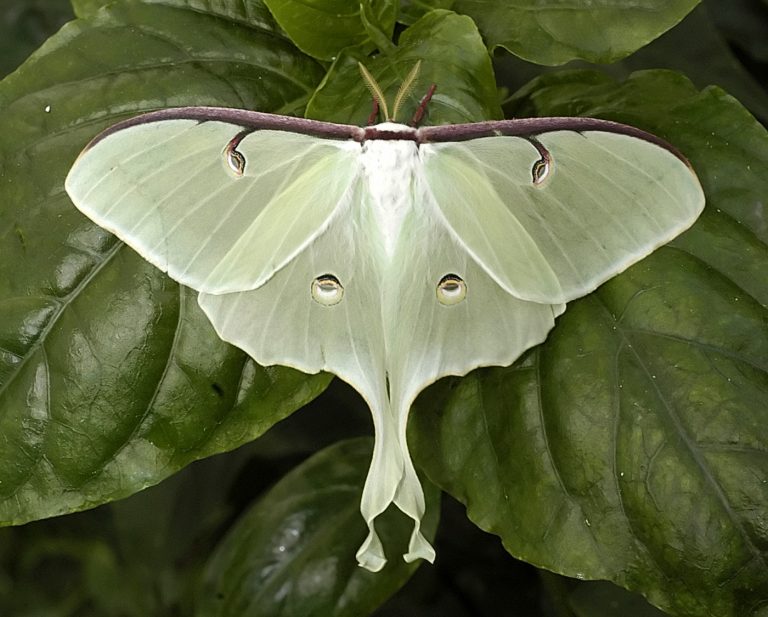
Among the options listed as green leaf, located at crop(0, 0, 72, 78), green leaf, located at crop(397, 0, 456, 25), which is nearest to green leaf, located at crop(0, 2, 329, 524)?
green leaf, located at crop(397, 0, 456, 25)

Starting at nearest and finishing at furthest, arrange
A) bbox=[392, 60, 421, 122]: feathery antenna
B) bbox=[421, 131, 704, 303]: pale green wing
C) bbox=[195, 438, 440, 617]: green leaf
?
bbox=[421, 131, 704, 303]: pale green wing, bbox=[392, 60, 421, 122]: feathery antenna, bbox=[195, 438, 440, 617]: green leaf

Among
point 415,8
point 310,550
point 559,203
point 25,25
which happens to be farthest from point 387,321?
point 25,25

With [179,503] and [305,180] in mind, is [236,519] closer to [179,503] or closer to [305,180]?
[179,503]

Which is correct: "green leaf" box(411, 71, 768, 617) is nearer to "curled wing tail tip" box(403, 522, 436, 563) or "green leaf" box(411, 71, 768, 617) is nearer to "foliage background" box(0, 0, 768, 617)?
"curled wing tail tip" box(403, 522, 436, 563)

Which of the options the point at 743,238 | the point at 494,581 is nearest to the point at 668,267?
the point at 743,238

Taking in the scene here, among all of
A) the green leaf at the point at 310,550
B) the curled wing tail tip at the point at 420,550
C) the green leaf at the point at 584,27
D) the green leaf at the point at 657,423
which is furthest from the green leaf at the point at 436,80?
the green leaf at the point at 310,550

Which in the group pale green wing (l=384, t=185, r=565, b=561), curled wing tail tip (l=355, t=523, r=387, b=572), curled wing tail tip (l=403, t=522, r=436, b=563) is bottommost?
curled wing tail tip (l=355, t=523, r=387, b=572)

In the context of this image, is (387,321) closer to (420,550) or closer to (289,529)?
(420,550)
